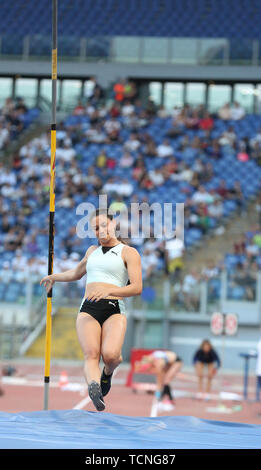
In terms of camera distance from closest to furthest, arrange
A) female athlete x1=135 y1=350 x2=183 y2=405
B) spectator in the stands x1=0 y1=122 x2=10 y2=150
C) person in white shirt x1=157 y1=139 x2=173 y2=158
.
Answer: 1. female athlete x1=135 y1=350 x2=183 y2=405
2. person in white shirt x1=157 y1=139 x2=173 y2=158
3. spectator in the stands x1=0 y1=122 x2=10 y2=150

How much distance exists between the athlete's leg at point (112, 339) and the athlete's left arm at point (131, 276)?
10.1 inches

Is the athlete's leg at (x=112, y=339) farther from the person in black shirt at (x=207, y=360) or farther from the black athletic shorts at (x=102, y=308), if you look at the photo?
the person in black shirt at (x=207, y=360)

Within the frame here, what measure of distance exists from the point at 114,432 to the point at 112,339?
1019 millimetres

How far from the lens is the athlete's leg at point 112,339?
6039 millimetres

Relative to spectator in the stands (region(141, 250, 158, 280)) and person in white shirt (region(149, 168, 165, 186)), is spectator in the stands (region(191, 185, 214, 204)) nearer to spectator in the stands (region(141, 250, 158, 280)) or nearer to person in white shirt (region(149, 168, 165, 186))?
person in white shirt (region(149, 168, 165, 186))

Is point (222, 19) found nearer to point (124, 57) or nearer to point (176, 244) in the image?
point (124, 57)

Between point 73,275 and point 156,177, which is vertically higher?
point 156,177

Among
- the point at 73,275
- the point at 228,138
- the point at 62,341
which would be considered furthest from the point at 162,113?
the point at 73,275

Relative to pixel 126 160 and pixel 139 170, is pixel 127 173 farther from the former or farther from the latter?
pixel 126 160

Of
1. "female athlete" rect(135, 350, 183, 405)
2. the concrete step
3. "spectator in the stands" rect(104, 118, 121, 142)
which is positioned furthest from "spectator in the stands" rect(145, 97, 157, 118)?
"female athlete" rect(135, 350, 183, 405)

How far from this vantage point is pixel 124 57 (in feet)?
74.3

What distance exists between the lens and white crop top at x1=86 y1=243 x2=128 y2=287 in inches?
245

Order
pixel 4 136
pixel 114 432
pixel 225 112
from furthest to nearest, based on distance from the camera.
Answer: pixel 4 136
pixel 225 112
pixel 114 432

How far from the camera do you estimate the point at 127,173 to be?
65.9 feet
